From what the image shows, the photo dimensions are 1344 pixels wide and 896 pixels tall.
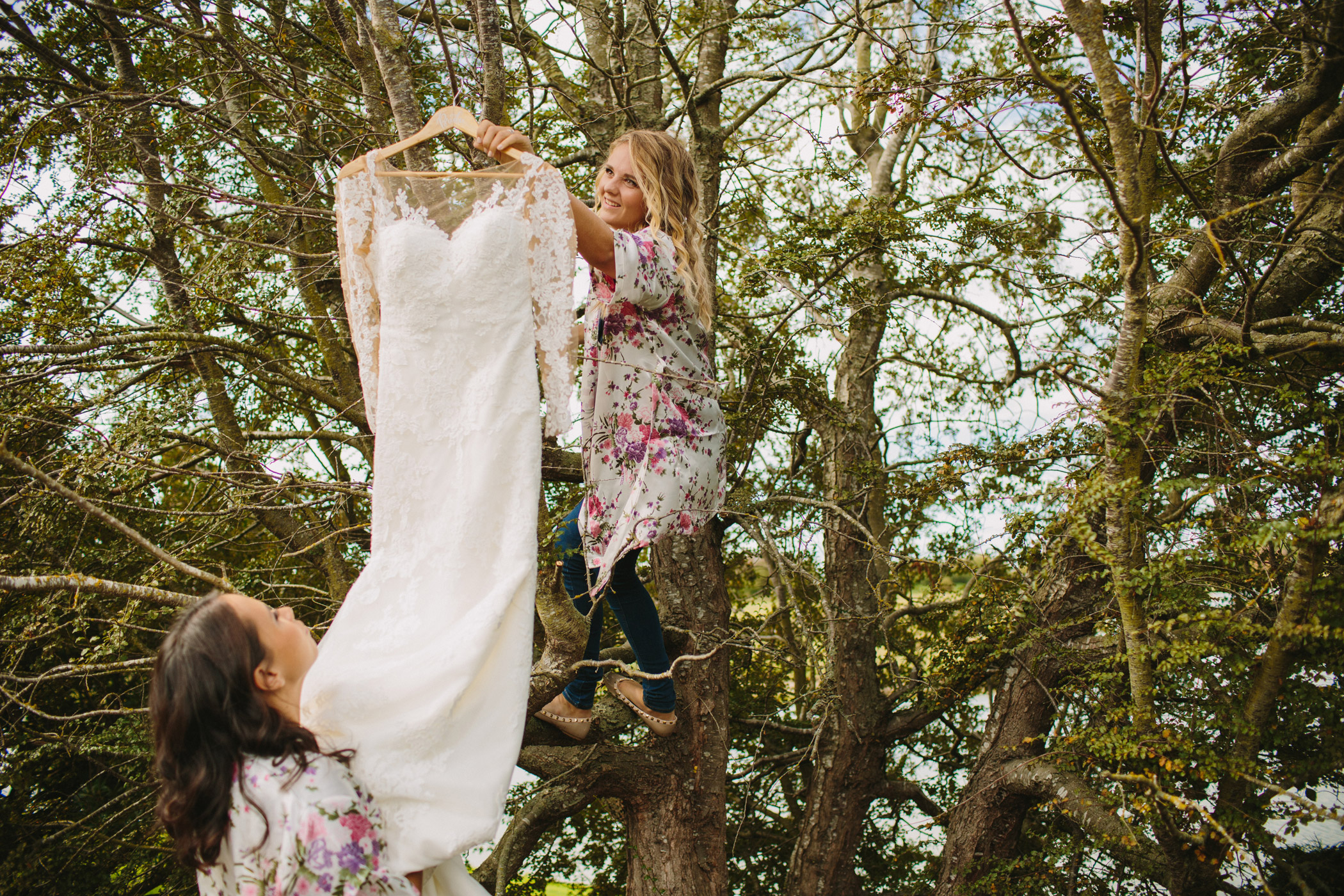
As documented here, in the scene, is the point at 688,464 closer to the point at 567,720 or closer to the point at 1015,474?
the point at 567,720

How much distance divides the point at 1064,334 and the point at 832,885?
3.11m

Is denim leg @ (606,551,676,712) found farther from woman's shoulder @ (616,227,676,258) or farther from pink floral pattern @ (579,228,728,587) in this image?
woman's shoulder @ (616,227,676,258)

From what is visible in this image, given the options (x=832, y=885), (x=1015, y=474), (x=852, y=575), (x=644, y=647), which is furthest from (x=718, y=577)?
(x=832, y=885)

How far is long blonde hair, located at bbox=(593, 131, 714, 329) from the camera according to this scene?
7.45 ft

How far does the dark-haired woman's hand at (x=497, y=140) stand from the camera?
1.84m

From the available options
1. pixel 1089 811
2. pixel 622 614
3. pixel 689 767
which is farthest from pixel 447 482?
pixel 1089 811

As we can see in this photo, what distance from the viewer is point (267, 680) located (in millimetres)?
1565

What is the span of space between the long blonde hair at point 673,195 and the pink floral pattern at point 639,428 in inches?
3.4

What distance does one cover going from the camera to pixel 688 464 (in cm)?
242

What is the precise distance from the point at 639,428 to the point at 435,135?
94 cm

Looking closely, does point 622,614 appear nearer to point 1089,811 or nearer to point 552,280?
point 552,280

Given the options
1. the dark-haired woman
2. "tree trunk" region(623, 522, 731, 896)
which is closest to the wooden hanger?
the dark-haired woman

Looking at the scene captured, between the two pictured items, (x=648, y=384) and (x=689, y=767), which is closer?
(x=648, y=384)

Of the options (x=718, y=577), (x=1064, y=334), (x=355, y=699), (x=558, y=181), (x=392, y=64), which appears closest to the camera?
(x=355, y=699)
